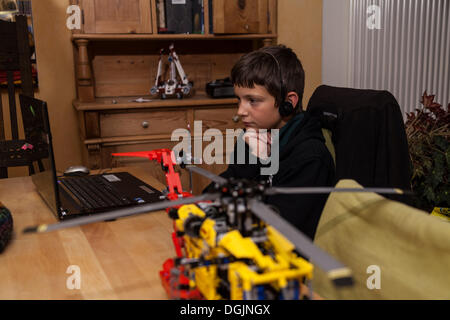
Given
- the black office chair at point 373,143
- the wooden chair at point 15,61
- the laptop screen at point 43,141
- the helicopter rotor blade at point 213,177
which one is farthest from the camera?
the wooden chair at point 15,61

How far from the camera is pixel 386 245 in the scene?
0.83 m

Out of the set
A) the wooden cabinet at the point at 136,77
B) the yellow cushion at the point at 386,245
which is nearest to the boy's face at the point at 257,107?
the yellow cushion at the point at 386,245

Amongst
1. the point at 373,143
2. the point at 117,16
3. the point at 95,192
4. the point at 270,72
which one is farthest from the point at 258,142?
the point at 117,16

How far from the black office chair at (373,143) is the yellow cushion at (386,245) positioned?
0.36m

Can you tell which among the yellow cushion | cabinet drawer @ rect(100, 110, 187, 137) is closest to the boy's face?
the yellow cushion

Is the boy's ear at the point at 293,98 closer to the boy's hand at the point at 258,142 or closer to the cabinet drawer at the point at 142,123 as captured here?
the boy's hand at the point at 258,142

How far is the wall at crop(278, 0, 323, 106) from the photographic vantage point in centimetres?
330

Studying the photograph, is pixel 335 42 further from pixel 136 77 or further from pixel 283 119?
pixel 283 119

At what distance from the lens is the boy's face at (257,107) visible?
1396 mm

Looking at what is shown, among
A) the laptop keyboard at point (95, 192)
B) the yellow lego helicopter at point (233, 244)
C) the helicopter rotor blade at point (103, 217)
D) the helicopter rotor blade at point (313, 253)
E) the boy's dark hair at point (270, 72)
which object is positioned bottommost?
the laptop keyboard at point (95, 192)

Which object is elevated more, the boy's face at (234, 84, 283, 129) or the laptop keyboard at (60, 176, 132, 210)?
the boy's face at (234, 84, 283, 129)

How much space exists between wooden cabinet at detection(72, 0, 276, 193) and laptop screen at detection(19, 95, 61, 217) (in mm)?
1174

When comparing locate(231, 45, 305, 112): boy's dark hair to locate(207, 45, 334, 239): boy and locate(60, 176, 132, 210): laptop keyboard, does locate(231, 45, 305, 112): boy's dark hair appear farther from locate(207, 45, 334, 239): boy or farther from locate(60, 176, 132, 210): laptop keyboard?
locate(60, 176, 132, 210): laptop keyboard
